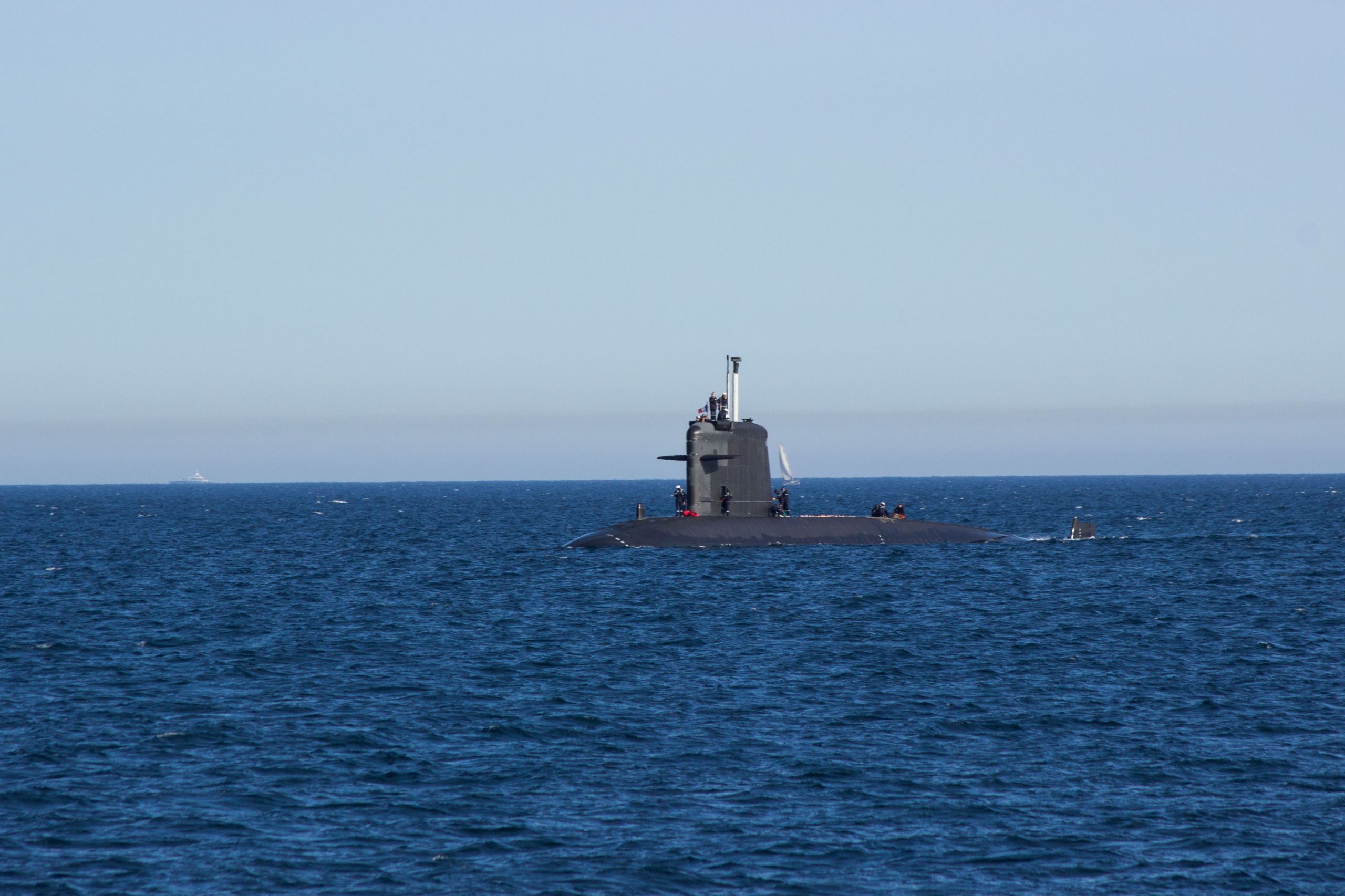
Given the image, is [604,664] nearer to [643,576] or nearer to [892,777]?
[892,777]

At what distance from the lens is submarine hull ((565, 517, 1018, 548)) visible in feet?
214

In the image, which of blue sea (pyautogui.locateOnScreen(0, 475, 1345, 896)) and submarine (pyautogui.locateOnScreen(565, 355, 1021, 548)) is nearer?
blue sea (pyautogui.locateOnScreen(0, 475, 1345, 896))

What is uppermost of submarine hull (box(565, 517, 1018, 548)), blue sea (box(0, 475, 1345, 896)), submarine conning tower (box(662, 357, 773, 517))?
submarine conning tower (box(662, 357, 773, 517))

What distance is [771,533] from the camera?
6681cm

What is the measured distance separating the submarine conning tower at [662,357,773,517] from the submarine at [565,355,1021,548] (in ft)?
0.08

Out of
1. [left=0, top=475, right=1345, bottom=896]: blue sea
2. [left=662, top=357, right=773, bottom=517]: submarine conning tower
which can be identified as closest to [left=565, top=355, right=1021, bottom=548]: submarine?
[left=662, top=357, right=773, bottom=517]: submarine conning tower

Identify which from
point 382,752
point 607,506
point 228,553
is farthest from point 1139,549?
point 607,506

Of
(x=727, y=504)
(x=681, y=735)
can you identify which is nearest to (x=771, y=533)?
(x=727, y=504)

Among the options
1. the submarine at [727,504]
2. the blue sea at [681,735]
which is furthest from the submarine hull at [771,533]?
the blue sea at [681,735]

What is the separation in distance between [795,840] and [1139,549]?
201 ft

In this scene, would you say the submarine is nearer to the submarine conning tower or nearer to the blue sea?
the submarine conning tower

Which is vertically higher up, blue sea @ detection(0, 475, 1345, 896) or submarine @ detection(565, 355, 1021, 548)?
submarine @ detection(565, 355, 1021, 548)

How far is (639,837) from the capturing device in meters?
21.3

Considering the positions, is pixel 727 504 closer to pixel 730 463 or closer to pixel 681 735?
pixel 730 463
